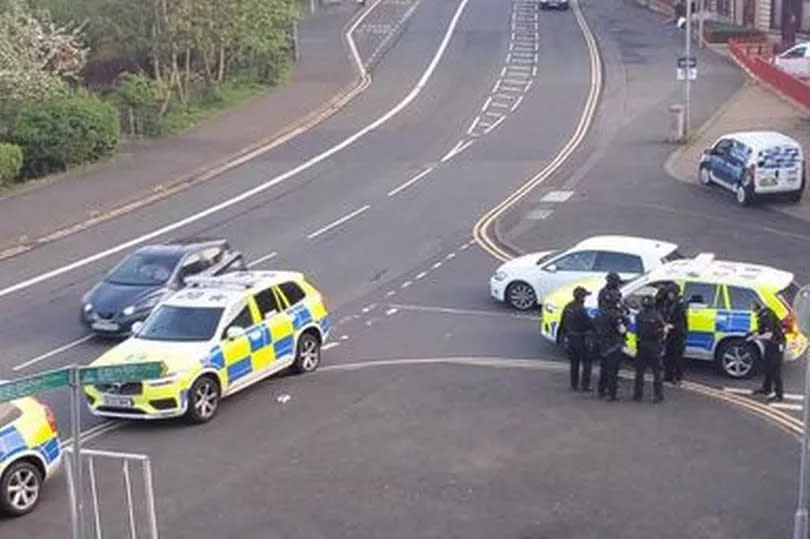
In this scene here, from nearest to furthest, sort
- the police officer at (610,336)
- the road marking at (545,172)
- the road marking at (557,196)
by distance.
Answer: the police officer at (610,336), the road marking at (545,172), the road marking at (557,196)

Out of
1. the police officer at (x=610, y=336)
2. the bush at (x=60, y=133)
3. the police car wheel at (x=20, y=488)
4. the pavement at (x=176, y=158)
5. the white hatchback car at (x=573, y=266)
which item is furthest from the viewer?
the bush at (x=60, y=133)

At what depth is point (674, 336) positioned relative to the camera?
18969 millimetres

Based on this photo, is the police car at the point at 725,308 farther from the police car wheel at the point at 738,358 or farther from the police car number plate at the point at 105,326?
the police car number plate at the point at 105,326

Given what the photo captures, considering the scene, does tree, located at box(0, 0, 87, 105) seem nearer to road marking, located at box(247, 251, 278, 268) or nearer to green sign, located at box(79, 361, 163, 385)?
road marking, located at box(247, 251, 278, 268)

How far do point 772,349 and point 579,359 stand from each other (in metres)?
2.53

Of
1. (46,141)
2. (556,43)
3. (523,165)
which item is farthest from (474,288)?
(556,43)

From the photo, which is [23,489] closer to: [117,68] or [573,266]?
[573,266]

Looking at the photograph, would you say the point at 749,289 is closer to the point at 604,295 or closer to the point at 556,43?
the point at 604,295

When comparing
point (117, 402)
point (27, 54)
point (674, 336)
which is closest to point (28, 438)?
point (117, 402)

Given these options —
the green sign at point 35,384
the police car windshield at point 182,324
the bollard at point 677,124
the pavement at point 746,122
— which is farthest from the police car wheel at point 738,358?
the bollard at point 677,124

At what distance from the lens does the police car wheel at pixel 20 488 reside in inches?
595

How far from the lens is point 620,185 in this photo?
34.8 metres

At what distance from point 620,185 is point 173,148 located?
13678mm

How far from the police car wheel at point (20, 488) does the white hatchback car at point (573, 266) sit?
10.5 meters
